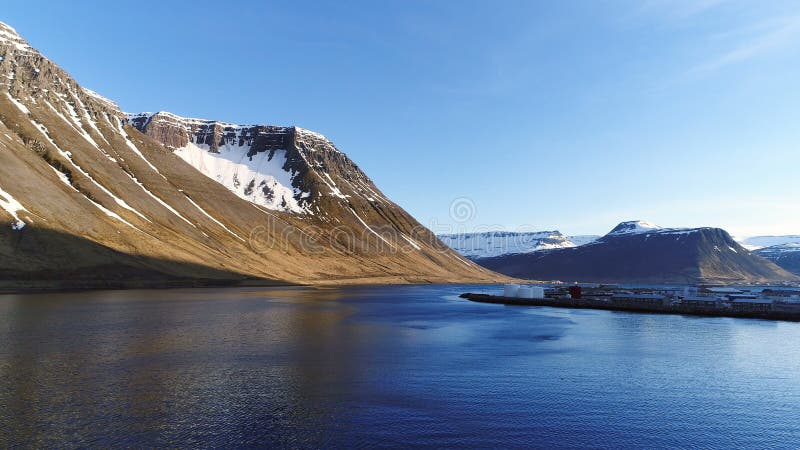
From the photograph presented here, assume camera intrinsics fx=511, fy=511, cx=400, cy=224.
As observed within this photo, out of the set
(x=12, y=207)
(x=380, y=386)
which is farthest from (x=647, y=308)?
(x=12, y=207)

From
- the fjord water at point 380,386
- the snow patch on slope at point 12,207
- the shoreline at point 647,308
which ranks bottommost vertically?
the fjord water at point 380,386

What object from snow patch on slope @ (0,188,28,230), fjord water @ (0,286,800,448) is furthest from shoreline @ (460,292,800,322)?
snow patch on slope @ (0,188,28,230)

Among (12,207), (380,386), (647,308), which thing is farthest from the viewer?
(12,207)

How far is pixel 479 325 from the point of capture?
8081 cm

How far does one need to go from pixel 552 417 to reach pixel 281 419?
626 inches

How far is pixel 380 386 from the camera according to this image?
37.2m

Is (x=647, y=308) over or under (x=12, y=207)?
under

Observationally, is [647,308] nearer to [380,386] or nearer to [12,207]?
[380,386]

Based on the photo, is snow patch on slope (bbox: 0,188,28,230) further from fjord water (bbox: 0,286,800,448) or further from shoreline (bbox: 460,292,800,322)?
shoreline (bbox: 460,292,800,322)

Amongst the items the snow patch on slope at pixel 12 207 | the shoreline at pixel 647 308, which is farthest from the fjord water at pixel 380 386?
the snow patch on slope at pixel 12 207

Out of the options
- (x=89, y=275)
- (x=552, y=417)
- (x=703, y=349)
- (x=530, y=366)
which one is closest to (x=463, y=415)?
(x=552, y=417)

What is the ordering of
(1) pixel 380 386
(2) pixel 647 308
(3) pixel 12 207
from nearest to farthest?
(1) pixel 380 386 → (2) pixel 647 308 → (3) pixel 12 207

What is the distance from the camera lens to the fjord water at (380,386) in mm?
27047

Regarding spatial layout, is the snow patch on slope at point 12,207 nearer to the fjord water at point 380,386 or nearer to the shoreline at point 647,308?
the fjord water at point 380,386
